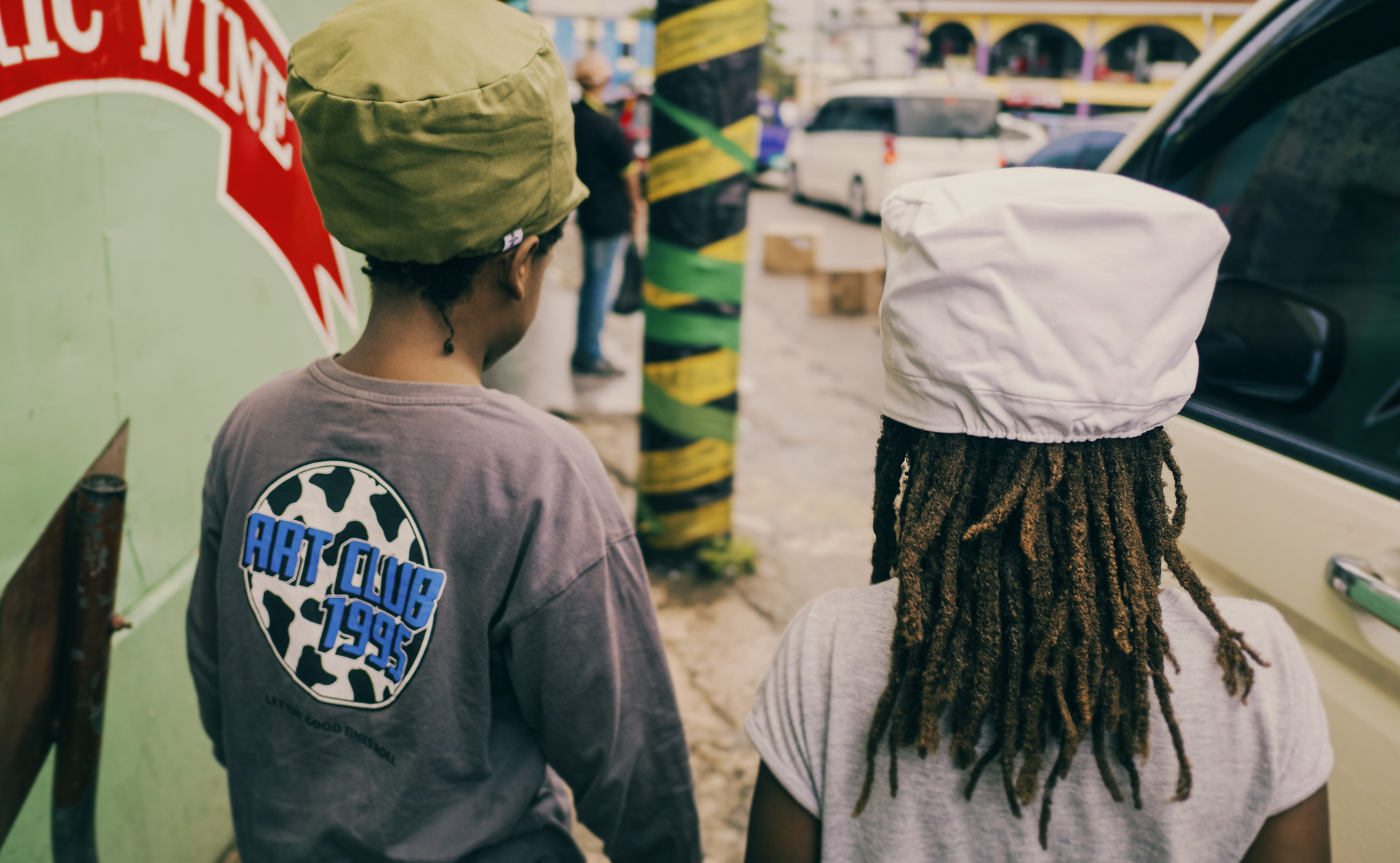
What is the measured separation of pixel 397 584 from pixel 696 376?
2611 mm

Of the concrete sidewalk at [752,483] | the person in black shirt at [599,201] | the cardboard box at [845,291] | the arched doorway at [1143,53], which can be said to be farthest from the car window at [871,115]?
the arched doorway at [1143,53]

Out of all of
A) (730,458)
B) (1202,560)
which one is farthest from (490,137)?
(730,458)

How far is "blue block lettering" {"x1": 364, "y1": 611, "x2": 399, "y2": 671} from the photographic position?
1.16 meters

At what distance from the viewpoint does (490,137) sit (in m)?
1.07

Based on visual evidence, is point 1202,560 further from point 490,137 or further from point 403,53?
point 403,53

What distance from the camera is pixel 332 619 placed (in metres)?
1.19

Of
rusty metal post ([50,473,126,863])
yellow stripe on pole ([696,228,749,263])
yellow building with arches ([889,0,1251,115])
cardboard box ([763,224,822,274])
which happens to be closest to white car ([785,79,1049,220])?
cardboard box ([763,224,822,274])

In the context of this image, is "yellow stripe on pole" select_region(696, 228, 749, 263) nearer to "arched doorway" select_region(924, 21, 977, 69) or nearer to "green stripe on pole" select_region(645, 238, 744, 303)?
"green stripe on pole" select_region(645, 238, 744, 303)

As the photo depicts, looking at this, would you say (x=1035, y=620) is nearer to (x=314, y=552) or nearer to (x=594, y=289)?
(x=314, y=552)

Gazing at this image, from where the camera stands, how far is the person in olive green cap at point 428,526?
1.07 metres

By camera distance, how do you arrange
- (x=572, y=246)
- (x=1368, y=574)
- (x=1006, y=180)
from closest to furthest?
(x=1006, y=180), (x=1368, y=574), (x=572, y=246)

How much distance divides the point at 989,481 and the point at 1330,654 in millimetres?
815

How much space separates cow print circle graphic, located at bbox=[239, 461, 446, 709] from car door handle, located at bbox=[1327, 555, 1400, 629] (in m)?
1.22

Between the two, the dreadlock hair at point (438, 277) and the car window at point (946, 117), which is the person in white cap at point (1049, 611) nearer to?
the dreadlock hair at point (438, 277)
